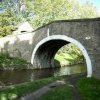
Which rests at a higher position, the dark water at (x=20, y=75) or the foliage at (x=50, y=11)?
the foliage at (x=50, y=11)

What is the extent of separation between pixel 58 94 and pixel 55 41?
1467 centimetres

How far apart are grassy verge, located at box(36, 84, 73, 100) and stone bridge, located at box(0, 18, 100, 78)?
5898mm

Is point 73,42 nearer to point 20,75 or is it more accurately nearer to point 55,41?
point 55,41

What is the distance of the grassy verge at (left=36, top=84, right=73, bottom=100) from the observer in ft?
35.9

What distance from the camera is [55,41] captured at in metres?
25.8

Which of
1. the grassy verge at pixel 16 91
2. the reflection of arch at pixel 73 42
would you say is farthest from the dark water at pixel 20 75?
the grassy verge at pixel 16 91

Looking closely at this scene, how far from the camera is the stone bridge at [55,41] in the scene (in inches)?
693

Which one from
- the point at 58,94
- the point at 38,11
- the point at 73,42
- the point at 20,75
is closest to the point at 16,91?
the point at 58,94

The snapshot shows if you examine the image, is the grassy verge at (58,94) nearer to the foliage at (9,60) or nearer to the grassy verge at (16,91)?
the grassy verge at (16,91)

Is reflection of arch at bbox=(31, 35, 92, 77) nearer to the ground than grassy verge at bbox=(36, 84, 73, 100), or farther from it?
farther from it

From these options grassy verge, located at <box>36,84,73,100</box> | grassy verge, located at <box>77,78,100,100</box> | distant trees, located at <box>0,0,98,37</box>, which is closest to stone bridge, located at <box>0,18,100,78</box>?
grassy verge, located at <box>77,78,100,100</box>

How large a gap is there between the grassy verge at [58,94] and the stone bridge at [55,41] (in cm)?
590

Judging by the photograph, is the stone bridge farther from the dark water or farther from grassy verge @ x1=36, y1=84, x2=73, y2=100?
grassy verge @ x1=36, y1=84, x2=73, y2=100

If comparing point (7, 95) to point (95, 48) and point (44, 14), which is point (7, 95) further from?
point (44, 14)
